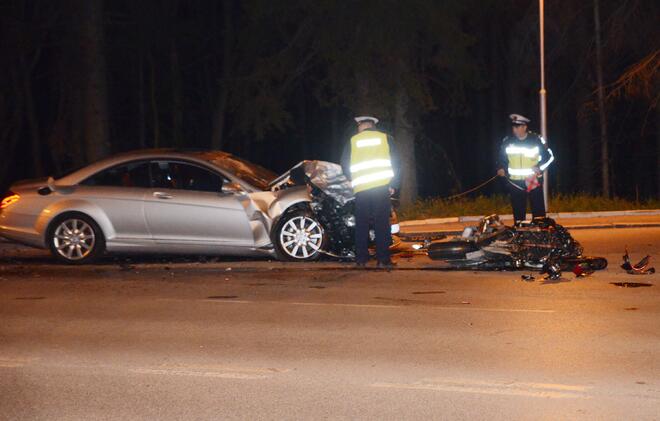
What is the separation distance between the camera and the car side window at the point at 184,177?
45.5ft

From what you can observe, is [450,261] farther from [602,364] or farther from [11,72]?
[11,72]

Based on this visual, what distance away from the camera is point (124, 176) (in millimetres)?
14242

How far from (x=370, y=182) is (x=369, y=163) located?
237 millimetres

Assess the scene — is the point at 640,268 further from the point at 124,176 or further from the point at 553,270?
the point at 124,176

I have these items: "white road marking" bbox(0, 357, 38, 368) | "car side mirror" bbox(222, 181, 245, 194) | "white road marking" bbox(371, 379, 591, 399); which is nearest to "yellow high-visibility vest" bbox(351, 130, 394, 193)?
"car side mirror" bbox(222, 181, 245, 194)

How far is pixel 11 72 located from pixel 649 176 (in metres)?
26.5

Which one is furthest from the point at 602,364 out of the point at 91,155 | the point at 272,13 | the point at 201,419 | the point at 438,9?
the point at 272,13

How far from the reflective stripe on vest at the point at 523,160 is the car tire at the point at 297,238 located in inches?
118

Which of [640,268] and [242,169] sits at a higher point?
[242,169]

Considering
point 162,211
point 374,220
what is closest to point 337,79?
point 162,211

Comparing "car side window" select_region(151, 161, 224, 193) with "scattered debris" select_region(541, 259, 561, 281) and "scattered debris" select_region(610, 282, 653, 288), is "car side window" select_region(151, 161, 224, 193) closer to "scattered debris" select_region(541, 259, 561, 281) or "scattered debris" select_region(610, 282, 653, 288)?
"scattered debris" select_region(541, 259, 561, 281)

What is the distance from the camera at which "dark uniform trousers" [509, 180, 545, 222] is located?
14.6 metres

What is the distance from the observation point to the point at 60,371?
7789 millimetres

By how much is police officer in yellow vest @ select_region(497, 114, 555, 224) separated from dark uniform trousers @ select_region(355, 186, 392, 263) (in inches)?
95.7
